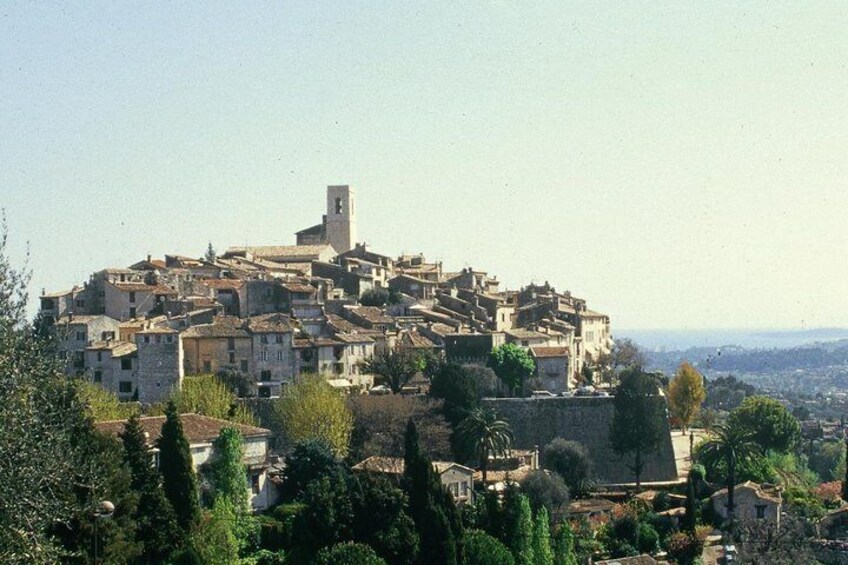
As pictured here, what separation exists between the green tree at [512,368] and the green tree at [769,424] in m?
10.7

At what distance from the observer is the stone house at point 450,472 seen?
149ft

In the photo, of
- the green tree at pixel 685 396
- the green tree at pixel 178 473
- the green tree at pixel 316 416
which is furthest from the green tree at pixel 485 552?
the green tree at pixel 685 396

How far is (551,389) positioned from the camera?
61.6 metres

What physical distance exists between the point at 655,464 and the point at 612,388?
7306 mm

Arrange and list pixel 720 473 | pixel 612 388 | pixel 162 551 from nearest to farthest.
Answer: pixel 162 551
pixel 720 473
pixel 612 388

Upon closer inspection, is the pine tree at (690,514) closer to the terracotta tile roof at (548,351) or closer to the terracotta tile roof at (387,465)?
the terracotta tile roof at (387,465)

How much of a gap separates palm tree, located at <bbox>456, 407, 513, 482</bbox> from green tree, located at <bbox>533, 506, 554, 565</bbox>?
22.8ft

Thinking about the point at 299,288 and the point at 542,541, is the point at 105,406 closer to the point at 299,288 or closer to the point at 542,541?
the point at 299,288

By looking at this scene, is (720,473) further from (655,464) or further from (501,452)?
(501,452)

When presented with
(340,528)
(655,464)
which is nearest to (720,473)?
(655,464)

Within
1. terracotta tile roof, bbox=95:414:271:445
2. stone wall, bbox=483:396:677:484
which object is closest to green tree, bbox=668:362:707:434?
stone wall, bbox=483:396:677:484

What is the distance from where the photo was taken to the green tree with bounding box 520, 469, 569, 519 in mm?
45406

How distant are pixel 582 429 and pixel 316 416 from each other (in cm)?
1292

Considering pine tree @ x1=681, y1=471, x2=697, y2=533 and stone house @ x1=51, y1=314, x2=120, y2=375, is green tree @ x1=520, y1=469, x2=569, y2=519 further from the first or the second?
stone house @ x1=51, y1=314, x2=120, y2=375
